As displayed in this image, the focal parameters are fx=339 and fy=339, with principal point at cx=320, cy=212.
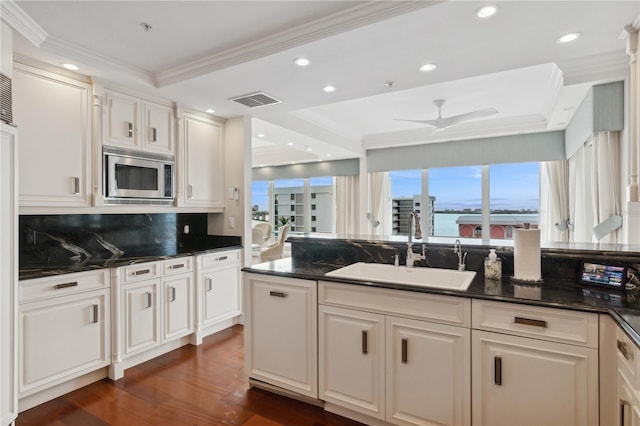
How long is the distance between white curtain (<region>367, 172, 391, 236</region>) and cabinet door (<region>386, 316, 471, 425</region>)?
5231 millimetres

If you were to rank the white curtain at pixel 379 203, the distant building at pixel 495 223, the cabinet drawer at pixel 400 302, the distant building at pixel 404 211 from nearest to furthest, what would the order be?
the cabinet drawer at pixel 400 302, the distant building at pixel 495 223, the distant building at pixel 404 211, the white curtain at pixel 379 203

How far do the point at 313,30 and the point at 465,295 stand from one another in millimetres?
1842

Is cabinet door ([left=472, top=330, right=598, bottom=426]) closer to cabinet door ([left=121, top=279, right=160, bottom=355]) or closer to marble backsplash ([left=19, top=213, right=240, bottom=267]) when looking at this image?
cabinet door ([left=121, top=279, right=160, bottom=355])

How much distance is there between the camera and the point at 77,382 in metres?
2.50

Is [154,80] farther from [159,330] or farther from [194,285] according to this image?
[159,330]

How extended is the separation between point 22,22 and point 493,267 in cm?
322

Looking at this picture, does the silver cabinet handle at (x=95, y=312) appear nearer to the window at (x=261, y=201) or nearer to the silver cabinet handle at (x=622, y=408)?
the silver cabinet handle at (x=622, y=408)

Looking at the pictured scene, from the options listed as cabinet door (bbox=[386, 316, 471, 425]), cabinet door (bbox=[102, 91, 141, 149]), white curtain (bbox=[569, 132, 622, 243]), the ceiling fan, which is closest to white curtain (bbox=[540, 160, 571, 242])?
white curtain (bbox=[569, 132, 622, 243])

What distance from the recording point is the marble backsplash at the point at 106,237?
2.74 metres

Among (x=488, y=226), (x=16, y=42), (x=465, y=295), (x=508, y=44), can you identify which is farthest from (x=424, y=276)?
(x=488, y=226)

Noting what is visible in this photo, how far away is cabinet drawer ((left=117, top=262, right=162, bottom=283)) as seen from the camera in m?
2.68

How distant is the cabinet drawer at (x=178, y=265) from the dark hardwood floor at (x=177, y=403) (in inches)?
31.3

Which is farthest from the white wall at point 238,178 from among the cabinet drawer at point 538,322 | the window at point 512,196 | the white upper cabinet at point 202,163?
the window at point 512,196

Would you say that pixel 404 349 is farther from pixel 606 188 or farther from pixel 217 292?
pixel 606 188
